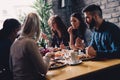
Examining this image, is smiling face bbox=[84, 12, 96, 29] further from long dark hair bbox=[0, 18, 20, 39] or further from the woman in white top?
the woman in white top

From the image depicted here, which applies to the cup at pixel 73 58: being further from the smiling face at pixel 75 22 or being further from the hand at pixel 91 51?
the smiling face at pixel 75 22

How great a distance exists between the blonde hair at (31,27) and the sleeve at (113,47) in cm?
83

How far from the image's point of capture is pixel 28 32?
2121mm

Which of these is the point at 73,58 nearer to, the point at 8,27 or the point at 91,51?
the point at 91,51

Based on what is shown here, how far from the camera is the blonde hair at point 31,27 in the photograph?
212cm

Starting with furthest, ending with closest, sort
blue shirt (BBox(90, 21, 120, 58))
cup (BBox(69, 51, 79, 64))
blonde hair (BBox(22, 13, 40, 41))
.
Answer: blue shirt (BBox(90, 21, 120, 58)) → cup (BBox(69, 51, 79, 64)) → blonde hair (BBox(22, 13, 40, 41))

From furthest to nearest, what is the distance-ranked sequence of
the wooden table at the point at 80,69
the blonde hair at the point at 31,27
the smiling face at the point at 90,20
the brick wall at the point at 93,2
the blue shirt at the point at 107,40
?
the brick wall at the point at 93,2, the smiling face at the point at 90,20, the blue shirt at the point at 107,40, the blonde hair at the point at 31,27, the wooden table at the point at 80,69

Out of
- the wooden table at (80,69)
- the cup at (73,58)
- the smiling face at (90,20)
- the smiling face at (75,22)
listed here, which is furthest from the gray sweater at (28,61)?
the smiling face at (75,22)

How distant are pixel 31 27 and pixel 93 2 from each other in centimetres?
273

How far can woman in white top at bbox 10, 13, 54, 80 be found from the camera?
2.00 m

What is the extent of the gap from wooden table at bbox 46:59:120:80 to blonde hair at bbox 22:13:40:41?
0.43 metres

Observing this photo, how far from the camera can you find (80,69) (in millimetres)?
2191

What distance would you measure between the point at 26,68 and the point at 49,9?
3693 mm

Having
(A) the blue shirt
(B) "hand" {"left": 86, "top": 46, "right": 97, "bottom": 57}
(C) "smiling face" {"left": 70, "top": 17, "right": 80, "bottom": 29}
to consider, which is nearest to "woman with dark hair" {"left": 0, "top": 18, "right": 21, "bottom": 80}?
(B) "hand" {"left": 86, "top": 46, "right": 97, "bottom": 57}
